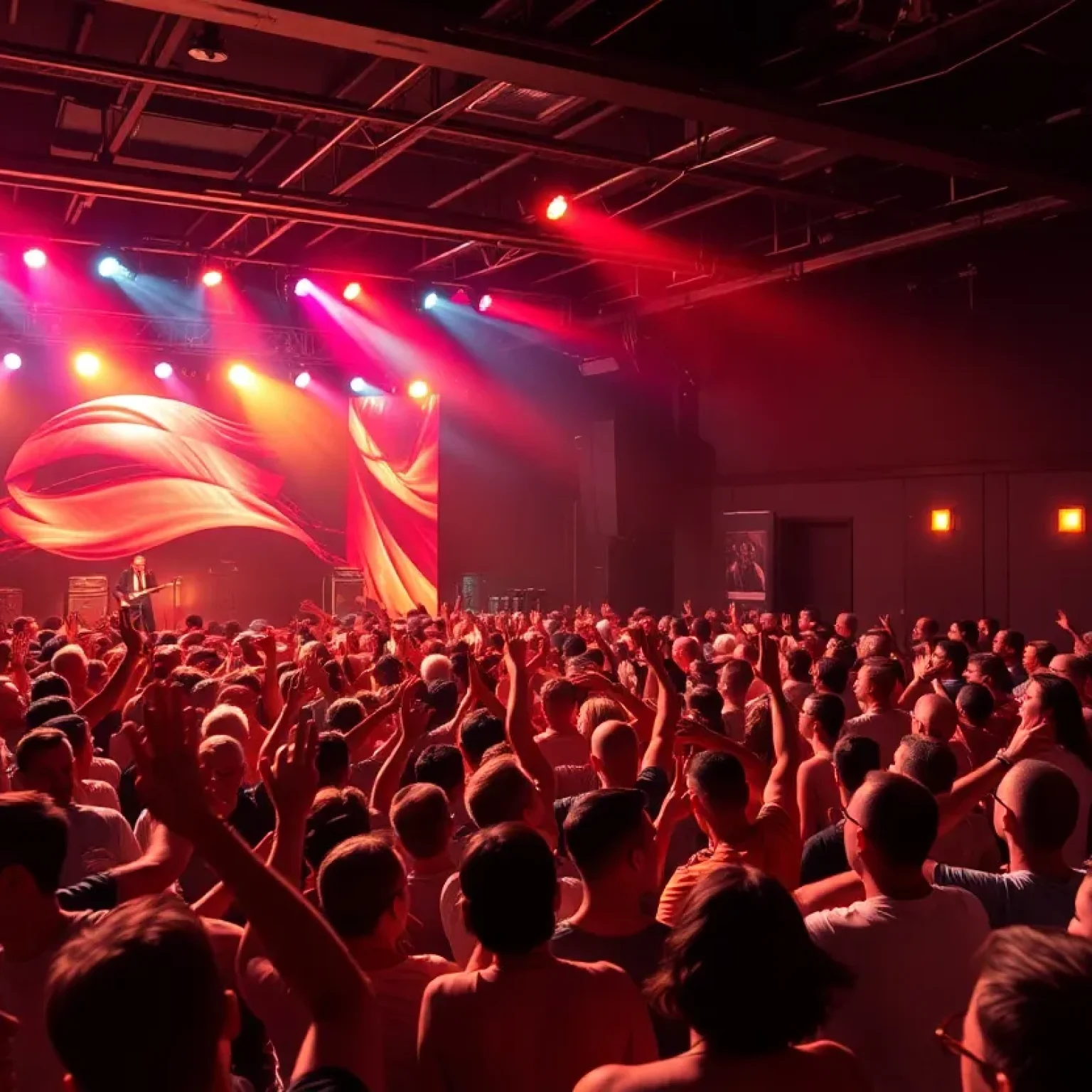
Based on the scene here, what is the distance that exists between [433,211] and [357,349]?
22.8ft

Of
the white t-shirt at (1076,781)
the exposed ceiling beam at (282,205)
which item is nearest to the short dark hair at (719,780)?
the white t-shirt at (1076,781)

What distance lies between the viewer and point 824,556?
1430 centimetres

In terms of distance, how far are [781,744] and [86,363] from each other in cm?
1455

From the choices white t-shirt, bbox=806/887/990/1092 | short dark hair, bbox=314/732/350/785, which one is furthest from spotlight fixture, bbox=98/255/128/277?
white t-shirt, bbox=806/887/990/1092

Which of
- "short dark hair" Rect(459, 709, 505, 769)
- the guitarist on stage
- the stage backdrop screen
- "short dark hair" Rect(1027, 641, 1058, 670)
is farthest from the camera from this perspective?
the stage backdrop screen

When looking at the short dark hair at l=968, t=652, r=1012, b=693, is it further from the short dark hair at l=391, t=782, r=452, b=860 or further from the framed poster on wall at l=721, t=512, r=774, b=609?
the framed poster on wall at l=721, t=512, r=774, b=609

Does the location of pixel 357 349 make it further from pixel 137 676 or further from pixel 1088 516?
pixel 137 676

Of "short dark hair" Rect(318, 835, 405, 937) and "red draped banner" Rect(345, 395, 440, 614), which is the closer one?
"short dark hair" Rect(318, 835, 405, 937)

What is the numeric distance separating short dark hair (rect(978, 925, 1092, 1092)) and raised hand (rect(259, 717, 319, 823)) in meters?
1.07

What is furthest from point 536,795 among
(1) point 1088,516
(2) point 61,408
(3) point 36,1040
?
(2) point 61,408

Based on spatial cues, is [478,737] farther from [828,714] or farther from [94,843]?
[94,843]

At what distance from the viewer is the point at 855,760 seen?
3.41 m

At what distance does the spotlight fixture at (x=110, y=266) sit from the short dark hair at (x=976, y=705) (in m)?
11.1

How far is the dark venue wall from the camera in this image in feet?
37.3
